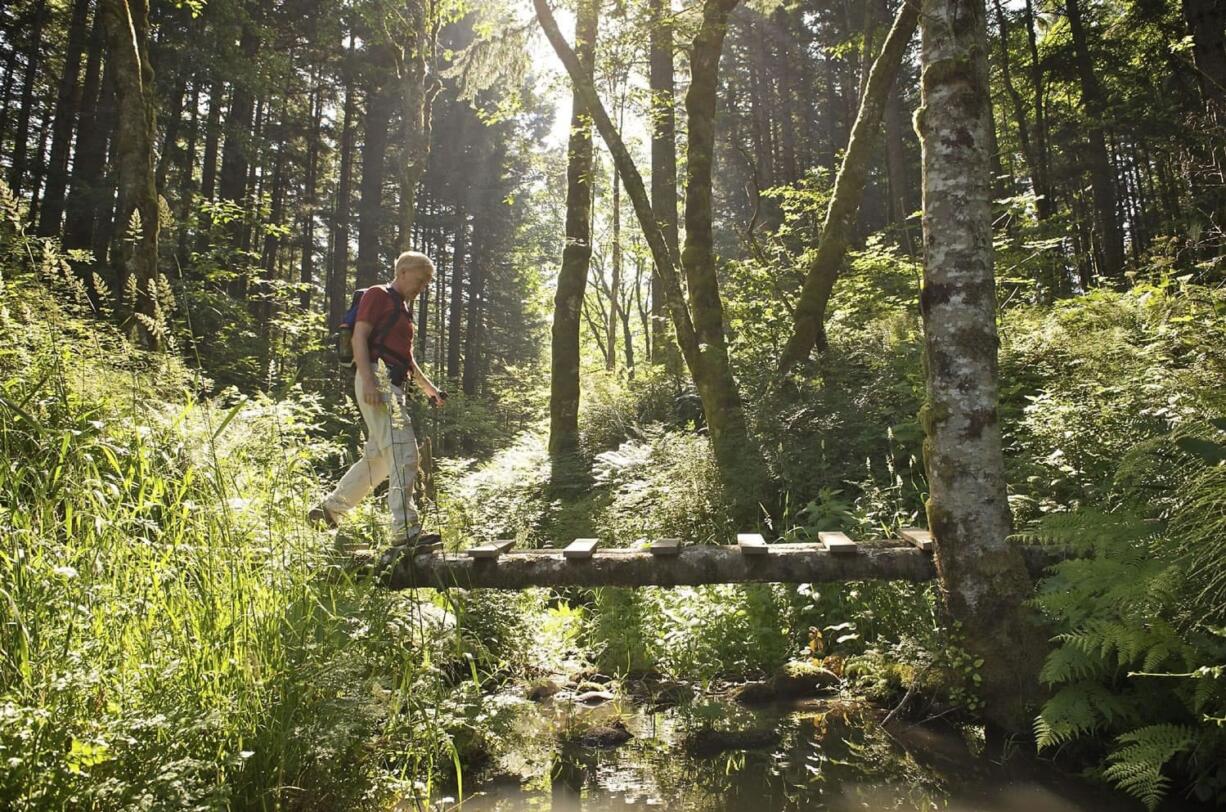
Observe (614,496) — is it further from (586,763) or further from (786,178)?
(786,178)

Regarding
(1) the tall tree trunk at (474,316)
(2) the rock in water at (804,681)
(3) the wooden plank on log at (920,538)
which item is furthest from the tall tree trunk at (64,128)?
→ (3) the wooden plank on log at (920,538)

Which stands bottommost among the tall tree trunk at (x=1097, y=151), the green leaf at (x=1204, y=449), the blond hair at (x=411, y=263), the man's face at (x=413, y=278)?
the green leaf at (x=1204, y=449)

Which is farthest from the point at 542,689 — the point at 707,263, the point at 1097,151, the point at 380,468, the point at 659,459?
the point at 1097,151

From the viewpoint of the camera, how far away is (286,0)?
22156 mm

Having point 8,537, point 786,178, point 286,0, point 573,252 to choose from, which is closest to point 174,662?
point 8,537

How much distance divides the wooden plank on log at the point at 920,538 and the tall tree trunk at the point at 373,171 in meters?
21.9

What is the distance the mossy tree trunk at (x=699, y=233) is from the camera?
9.28 m

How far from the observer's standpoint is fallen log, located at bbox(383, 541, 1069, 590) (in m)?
4.78

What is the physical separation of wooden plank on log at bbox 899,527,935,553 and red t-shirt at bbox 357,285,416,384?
363cm

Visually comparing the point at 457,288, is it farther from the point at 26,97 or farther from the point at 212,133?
the point at 26,97

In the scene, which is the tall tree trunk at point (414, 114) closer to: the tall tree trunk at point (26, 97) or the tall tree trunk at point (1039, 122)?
the tall tree trunk at point (26, 97)

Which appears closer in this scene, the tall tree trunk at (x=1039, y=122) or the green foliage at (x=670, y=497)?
the green foliage at (x=670, y=497)

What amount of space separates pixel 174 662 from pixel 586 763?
8.58 feet

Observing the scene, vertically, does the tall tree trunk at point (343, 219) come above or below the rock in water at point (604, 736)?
above
